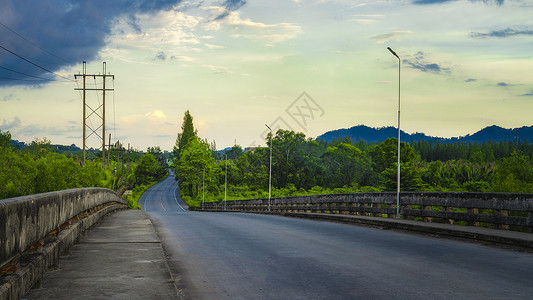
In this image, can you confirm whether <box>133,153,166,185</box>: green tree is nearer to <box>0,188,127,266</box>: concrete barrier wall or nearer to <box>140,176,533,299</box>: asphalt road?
<box>140,176,533,299</box>: asphalt road

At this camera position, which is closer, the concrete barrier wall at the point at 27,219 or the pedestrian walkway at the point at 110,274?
the concrete barrier wall at the point at 27,219

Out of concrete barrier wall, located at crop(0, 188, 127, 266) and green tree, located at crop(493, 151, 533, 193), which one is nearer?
concrete barrier wall, located at crop(0, 188, 127, 266)

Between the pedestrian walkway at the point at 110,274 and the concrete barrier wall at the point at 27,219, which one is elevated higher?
the concrete barrier wall at the point at 27,219

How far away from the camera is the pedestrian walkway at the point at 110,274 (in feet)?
19.1

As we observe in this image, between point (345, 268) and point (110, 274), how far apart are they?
3.93 metres

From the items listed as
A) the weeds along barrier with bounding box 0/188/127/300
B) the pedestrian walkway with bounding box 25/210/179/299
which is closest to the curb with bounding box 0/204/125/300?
the weeds along barrier with bounding box 0/188/127/300

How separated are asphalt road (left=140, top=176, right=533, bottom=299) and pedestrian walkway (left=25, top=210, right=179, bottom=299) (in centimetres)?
47

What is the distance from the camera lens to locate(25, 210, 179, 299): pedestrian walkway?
19.1ft

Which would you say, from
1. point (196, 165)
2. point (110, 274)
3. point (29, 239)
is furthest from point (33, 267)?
point (196, 165)

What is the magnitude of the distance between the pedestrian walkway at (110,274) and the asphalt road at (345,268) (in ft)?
1.55

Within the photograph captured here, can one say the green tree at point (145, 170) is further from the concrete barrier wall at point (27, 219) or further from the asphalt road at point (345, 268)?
the concrete barrier wall at point (27, 219)

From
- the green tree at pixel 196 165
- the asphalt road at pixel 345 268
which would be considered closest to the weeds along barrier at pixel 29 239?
the asphalt road at pixel 345 268

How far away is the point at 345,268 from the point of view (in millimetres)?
8734

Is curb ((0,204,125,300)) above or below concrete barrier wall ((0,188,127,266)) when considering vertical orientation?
below
